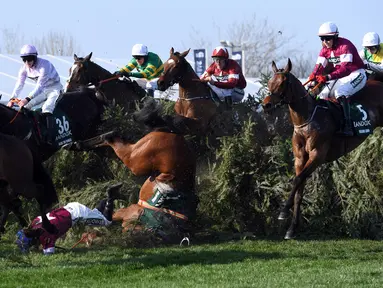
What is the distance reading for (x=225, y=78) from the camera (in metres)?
13.1

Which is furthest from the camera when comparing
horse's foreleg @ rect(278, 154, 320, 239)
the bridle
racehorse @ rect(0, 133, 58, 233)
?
horse's foreleg @ rect(278, 154, 320, 239)

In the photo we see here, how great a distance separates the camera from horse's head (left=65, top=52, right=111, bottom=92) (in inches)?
499

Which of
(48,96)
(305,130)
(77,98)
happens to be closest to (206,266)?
(305,130)

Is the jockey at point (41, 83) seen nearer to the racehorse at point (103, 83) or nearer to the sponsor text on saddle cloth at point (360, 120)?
the racehorse at point (103, 83)

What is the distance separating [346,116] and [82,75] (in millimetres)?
4049

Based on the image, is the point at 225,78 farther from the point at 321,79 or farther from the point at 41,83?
the point at 41,83

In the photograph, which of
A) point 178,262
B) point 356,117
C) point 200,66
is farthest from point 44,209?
point 200,66

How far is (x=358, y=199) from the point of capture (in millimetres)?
11055

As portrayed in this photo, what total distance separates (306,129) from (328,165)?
0.98 meters

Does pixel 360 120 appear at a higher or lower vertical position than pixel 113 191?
higher

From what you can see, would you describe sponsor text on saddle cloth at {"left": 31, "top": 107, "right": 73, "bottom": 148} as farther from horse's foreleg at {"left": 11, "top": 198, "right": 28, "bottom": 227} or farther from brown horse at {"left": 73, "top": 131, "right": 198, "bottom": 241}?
brown horse at {"left": 73, "top": 131, "right": 198, "bottom": 241}

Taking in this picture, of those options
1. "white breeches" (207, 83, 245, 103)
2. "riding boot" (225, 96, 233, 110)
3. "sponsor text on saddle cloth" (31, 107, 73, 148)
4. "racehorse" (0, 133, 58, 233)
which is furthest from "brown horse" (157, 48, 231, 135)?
"racehorse" (0, 133, 58, 233)

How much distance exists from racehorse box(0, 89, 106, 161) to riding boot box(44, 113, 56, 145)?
6 centimetres

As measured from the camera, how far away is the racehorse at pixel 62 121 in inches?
425
